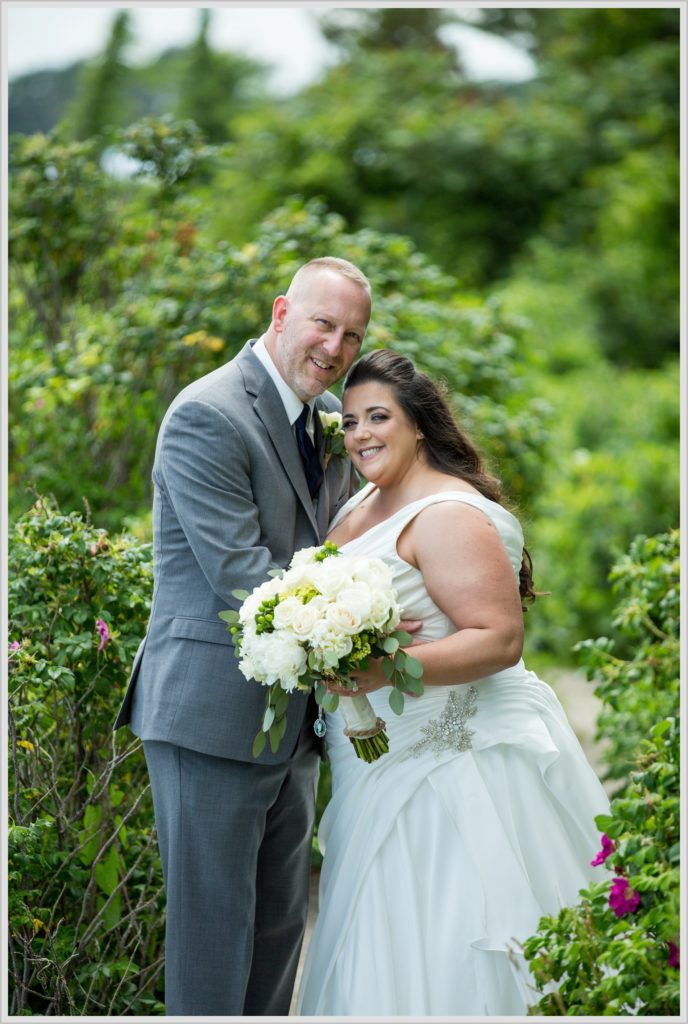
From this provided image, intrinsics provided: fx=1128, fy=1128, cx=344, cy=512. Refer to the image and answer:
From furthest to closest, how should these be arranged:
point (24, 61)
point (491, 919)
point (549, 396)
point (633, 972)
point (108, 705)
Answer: point (24, 61) < point (549, 396) < point (108, 705) < point (491, 919) < point (633, 972)

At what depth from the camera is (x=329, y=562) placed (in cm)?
274

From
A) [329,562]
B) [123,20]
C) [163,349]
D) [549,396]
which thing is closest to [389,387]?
[329,562]

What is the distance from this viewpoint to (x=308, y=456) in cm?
333

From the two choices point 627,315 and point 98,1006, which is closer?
point 98,1006

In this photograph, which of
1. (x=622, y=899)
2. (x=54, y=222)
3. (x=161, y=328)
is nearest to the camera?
(x=622, y=899)

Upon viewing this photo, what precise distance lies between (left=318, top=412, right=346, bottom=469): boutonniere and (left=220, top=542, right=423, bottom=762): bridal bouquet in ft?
2.00

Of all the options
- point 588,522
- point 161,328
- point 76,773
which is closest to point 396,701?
point 76,773

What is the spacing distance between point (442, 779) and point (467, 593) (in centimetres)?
54

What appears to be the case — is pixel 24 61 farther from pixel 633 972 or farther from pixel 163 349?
pixel 633 972

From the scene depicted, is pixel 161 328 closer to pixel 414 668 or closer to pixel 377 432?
pixel 377 432

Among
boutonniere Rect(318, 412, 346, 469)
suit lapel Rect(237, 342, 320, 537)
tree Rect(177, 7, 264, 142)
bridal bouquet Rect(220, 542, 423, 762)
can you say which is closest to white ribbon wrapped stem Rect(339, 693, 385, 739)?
bridal bouquet Rect(220, 542, 423, 762)

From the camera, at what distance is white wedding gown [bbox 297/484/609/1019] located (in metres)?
2.96

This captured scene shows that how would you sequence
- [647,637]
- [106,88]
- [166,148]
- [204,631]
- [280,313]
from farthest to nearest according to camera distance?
[106,88] → [166,148] → [647,637] → [280,313] → [204,631]

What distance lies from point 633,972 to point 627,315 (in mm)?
15488
